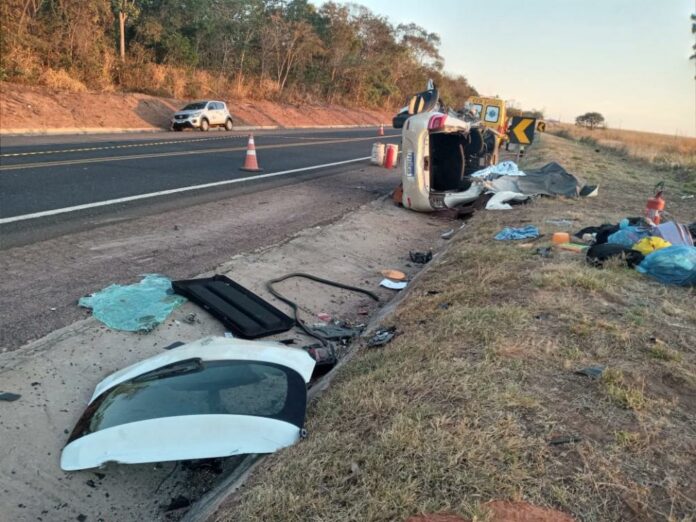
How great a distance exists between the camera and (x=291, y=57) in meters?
41.0

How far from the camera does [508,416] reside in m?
2.69

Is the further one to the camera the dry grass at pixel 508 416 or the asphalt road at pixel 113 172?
the asphalt road at pixel 113 172

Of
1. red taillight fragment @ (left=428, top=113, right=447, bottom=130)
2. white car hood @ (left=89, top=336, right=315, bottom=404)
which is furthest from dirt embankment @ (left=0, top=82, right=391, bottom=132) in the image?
white car hood @ (left=89, top=336, right=315, bottom=404)

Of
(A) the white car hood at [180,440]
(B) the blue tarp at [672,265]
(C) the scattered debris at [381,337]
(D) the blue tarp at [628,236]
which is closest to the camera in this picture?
(A) the white car hood at [180,440]

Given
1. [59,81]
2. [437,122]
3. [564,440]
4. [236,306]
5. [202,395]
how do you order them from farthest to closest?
[59,81], [437,122], [236,306], [202,395], [564,440]

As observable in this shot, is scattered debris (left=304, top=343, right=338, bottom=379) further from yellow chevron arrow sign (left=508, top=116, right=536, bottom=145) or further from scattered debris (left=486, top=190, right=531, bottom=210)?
yellow chevron arrow sign (left=508, top=116, right=536, bottom=145)

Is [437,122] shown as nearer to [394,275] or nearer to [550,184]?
[550,184]

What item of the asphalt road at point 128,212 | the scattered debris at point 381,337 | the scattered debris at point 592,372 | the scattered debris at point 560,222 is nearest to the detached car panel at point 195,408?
the scattered debris at point 381,337

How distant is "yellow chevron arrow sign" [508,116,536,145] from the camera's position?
45.5 feet

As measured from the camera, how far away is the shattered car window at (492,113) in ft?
60.0

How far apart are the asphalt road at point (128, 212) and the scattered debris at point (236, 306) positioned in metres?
0.51

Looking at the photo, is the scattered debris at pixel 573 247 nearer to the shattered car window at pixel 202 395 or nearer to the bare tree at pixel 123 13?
the shattered car window at pixel 202 395

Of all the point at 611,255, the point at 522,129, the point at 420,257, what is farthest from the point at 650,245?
the point at 522,129

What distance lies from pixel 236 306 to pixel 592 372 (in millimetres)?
3009
